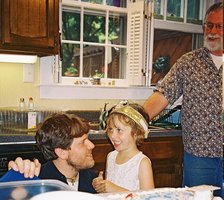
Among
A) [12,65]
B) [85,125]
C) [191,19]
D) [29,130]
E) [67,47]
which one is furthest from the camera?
[191,19]

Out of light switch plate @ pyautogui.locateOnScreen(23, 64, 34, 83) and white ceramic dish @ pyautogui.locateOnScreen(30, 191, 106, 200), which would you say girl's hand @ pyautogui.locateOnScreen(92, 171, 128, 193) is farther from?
light switch plate @ pyautogui.locateOnScreen(23, 64, 34, 83)

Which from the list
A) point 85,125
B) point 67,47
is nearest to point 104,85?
point 67,47

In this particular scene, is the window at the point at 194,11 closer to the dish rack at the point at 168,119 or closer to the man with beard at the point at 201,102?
the dish rack at the point at 168,119

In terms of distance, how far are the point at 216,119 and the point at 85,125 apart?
2.74 ft

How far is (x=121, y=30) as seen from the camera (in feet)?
10.8

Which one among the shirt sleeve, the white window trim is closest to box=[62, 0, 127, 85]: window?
the white window trim

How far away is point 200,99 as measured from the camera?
1.90 metres

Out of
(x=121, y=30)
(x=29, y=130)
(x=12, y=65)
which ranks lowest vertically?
(x=29, y=130)

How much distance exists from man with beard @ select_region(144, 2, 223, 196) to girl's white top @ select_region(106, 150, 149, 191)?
1.65 feet

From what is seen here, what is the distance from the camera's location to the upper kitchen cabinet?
228cm

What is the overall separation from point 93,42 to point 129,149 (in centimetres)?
176

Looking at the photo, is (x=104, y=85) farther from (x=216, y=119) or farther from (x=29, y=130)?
(x=216, y=119)

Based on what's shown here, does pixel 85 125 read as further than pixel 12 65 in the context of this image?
No

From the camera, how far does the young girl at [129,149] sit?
1429mm
